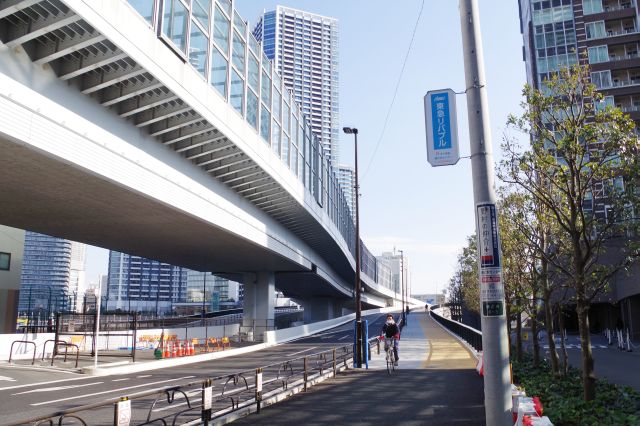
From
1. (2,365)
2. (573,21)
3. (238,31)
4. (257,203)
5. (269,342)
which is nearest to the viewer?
(2,365)

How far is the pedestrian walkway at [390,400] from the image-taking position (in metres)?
10.1

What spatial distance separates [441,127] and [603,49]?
58133 mm

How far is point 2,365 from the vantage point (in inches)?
797

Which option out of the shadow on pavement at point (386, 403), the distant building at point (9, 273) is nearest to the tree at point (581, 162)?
the shadow on pavement at point (386, 403)

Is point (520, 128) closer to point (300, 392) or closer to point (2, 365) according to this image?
point (300, 392)

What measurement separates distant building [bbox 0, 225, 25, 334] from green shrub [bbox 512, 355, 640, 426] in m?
36.1

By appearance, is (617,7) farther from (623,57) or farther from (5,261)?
(5,261)

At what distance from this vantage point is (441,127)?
656cm

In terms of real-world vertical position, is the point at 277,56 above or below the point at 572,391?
above

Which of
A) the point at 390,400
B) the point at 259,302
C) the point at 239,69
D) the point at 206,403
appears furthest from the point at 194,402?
the point at 259,302

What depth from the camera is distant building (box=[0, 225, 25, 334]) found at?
36.9 m

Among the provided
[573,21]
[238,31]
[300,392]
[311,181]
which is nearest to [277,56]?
[573,21]

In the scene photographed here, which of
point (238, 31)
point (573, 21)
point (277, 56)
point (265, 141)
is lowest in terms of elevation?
point (265, 141)

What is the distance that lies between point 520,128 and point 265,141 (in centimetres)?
1505
